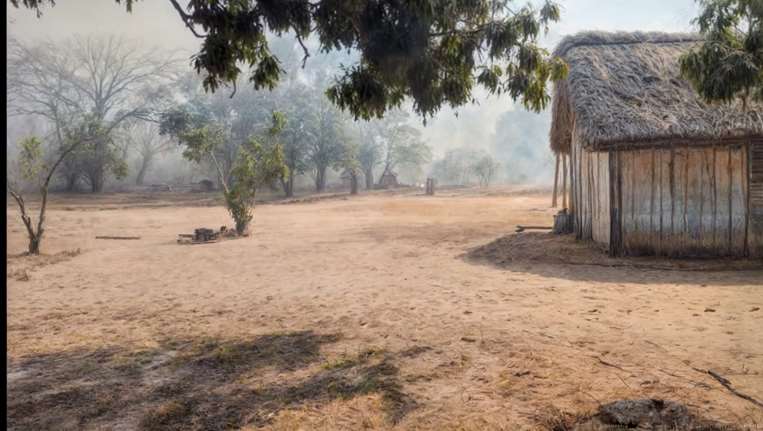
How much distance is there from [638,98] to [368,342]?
7.55 m

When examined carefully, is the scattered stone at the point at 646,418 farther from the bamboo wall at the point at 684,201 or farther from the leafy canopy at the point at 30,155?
the leafy canopy at the point at 30,155

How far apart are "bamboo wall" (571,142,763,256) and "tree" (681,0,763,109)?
4721 mm

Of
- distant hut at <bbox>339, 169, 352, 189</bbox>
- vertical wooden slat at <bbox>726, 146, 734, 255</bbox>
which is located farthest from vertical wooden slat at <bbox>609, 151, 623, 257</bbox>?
distant hut at <bbox>339, 169, 352, 189</bbox>

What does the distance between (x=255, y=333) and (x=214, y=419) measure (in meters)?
1.92

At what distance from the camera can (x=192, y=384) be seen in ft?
13.4

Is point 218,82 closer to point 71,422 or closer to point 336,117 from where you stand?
point 71,422

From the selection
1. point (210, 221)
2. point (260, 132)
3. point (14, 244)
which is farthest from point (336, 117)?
point (14, 244)

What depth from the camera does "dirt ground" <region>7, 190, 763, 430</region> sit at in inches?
141

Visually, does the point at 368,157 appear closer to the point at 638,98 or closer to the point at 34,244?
the point at 34,244

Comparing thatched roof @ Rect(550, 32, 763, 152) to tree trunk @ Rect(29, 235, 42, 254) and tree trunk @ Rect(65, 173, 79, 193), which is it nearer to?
tree trunk @ Rect(29, 235, 42, 254)

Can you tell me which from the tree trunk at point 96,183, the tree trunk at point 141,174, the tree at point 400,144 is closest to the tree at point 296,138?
the tree at point 400,144

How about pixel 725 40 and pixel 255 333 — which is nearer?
pixel 725 40

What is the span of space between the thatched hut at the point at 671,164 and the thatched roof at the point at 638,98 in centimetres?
2

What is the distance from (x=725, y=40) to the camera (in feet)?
15.0
